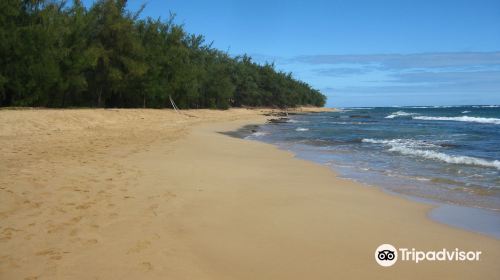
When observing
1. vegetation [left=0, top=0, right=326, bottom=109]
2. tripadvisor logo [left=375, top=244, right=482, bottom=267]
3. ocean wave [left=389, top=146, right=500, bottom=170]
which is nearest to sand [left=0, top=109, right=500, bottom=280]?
tripadvisor logo [left=375, top=244, right=482, bottom=267]

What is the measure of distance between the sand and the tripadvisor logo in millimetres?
100

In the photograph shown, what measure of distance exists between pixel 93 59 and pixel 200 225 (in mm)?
26478

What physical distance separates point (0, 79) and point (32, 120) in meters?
7.30

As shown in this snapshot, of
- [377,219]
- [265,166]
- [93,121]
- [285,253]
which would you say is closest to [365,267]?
[285,253]

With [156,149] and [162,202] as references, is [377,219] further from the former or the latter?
[156,149]

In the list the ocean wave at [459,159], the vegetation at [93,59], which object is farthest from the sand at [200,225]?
the vegetation at [93,59]

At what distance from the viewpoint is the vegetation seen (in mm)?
24406

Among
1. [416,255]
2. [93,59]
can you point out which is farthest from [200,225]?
[93,59]

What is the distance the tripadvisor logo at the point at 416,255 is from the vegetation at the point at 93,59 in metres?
24.4

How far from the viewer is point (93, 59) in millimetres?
28547

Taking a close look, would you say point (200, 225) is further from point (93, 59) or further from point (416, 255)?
point (93, 59)

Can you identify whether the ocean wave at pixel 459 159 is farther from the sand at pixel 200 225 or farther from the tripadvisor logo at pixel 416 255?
the tripadvisor logo at pixel 416 255

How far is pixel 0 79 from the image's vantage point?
22547mm

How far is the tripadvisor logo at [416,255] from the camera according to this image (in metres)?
4.28
